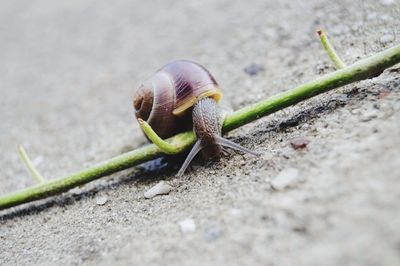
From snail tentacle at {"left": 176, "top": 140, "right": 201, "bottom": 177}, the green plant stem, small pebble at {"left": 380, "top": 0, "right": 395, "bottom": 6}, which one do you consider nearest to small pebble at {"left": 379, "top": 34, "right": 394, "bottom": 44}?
small pebble at {"left": 380, "top": 0, "right": 395, "bottom": 6}

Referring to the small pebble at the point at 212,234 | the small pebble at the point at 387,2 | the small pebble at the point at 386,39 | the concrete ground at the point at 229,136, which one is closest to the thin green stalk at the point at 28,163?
the concrete ground at the point at 229,136

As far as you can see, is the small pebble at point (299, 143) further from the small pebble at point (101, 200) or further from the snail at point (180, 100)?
the small pebble at point (101, 200)

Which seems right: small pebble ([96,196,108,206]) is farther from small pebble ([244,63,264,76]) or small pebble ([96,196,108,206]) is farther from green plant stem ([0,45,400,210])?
small pebble ([244,63,264,76])

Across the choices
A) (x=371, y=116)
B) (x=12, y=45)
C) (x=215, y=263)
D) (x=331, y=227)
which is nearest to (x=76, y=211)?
(x=215, y=263)

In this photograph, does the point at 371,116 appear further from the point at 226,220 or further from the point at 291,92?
the point at 226,220

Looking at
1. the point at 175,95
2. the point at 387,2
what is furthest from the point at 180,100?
the point at 387,2

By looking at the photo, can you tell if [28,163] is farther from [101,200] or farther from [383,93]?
[383,93]
